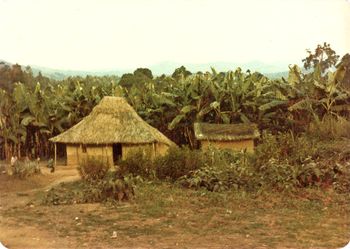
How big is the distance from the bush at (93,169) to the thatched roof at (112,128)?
1660 mm

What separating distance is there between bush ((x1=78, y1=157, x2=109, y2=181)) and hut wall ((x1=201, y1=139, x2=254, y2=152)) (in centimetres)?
282

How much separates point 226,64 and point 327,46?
170cm

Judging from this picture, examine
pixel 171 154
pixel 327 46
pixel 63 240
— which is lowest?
pixel 63 240

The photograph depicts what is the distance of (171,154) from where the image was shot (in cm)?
Answer: 941

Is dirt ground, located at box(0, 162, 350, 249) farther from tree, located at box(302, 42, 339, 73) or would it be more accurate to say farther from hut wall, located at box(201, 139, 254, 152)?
hut wall, located at box(201, 139, 254, 152)

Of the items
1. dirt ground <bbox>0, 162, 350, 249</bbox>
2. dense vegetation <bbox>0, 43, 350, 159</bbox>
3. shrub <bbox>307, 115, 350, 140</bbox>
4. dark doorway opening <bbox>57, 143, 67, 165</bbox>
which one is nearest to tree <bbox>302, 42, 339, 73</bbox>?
dense vegetation <bbox>0, 43, 350, 159</bbox>

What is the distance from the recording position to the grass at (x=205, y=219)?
242 inches

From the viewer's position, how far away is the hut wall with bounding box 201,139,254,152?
1137cm

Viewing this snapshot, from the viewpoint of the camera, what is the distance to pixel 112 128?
11438mm

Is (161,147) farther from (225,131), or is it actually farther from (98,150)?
(225,131)

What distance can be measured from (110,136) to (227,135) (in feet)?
8.55

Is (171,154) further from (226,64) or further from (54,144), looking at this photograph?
(54,144)

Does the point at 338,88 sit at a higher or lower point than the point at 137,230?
higher

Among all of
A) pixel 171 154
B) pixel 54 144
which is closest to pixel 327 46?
pixel 171 154
